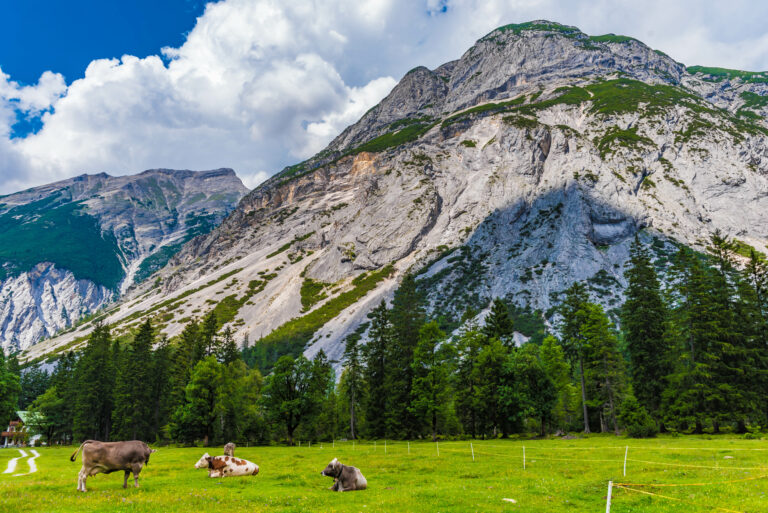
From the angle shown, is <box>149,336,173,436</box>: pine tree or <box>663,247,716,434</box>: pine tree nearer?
<box>663,247,716,434</box>: pine tree

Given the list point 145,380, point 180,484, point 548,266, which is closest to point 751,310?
point 180,484

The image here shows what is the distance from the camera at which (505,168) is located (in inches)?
7638

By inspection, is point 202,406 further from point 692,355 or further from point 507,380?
point 692,355

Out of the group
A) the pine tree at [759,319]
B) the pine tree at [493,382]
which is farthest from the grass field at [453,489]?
the pine tree at [759,319]

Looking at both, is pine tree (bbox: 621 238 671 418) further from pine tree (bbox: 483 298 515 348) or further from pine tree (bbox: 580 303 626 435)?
pine tree (bbox: 483 298 515 348)

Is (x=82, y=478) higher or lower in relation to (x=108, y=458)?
lower

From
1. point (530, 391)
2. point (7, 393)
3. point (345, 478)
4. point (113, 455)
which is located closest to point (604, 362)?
point (530, 391)

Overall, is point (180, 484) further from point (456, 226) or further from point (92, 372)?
point (456, 226)

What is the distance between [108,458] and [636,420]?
45.8 meters

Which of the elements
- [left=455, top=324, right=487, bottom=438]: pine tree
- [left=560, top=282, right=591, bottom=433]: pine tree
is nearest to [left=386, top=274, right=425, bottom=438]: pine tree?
[left=455, top=324, right=487, bottom=438]: pine tree

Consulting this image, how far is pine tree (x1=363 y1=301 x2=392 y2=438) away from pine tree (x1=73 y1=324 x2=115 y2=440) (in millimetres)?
41553

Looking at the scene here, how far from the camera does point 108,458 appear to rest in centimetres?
1571

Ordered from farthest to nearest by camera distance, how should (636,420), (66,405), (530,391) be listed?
(66,405)
(530,391)
(636,420)

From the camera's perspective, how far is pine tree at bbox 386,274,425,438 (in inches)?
2035
